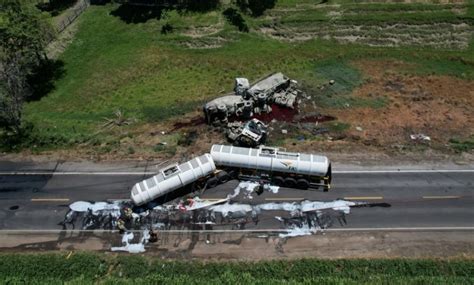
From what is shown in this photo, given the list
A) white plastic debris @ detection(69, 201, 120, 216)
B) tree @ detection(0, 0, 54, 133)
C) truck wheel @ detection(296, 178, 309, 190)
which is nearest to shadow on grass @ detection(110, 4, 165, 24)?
tree @ detection(0, 0, 54, 133)

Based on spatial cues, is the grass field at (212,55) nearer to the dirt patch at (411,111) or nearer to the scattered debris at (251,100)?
the dirt patch at (411,111)

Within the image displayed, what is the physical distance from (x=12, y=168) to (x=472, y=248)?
4439cm

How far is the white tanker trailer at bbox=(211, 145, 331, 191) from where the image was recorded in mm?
39812

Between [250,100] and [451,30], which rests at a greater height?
[451,30]

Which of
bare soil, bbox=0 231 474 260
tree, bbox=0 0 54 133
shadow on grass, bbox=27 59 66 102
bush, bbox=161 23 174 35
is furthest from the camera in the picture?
bush, bbox=161 23 174 35

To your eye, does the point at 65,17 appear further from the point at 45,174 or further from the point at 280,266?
the point at 280,266

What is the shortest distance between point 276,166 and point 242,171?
345cm

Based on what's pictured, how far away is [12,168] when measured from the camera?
44.8 metres

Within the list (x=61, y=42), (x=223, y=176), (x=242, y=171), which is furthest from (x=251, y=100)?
(x=61, y=42)

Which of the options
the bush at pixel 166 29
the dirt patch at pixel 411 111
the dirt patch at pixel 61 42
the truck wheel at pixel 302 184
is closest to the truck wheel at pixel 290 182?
the truck wheel at pixel 302 184

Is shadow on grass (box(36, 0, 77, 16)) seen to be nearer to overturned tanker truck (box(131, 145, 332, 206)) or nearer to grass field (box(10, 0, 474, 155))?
grass field (box(10, 0, 474, 155))

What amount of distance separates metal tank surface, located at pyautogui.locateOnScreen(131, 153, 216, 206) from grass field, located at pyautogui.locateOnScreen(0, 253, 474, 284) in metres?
5.63

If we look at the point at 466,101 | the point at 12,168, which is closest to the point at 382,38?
the point at 466,101

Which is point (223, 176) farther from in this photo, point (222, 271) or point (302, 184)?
point (222, 271)
